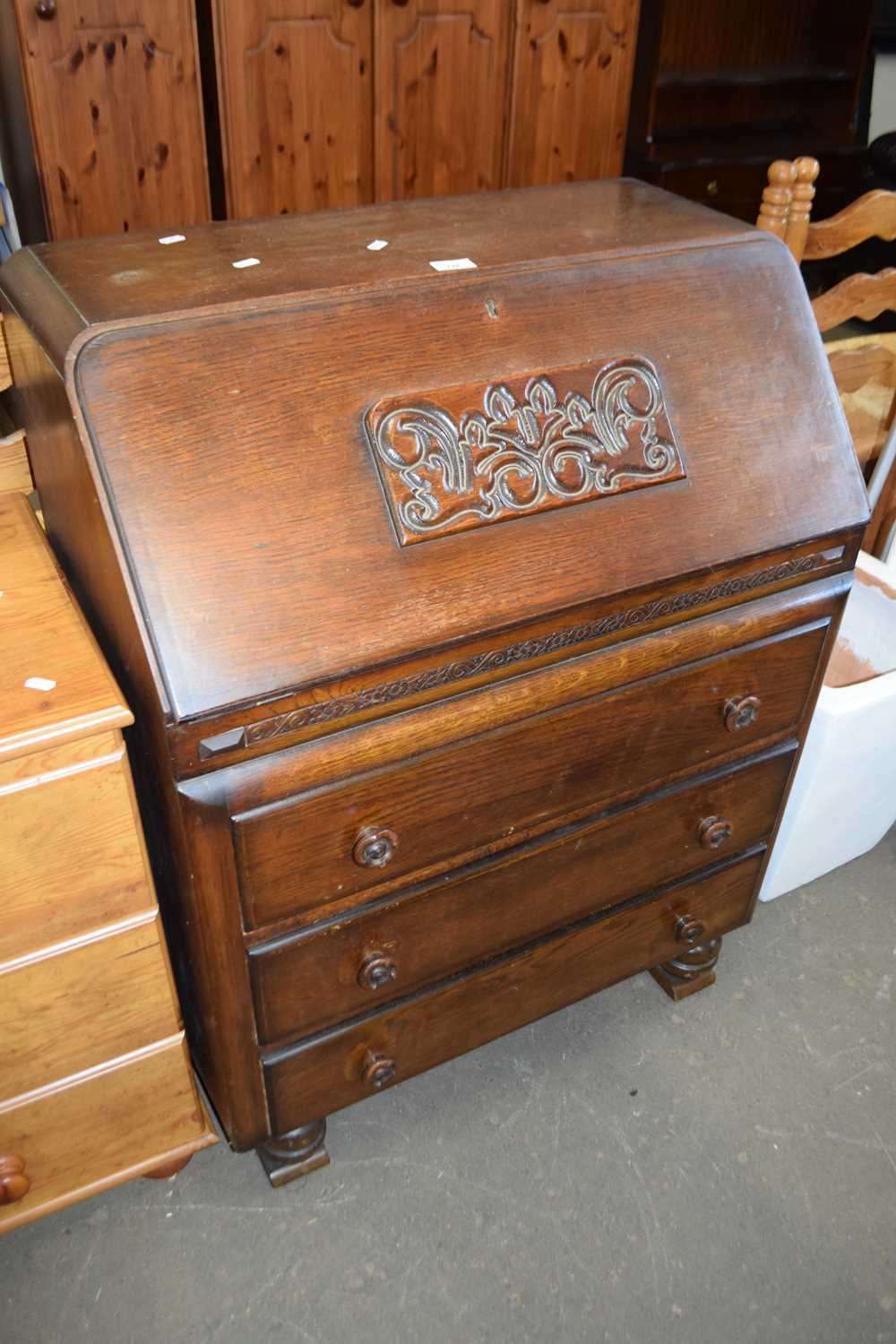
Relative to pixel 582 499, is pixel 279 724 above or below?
below

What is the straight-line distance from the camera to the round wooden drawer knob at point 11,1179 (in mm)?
1270

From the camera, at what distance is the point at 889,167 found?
3.90 metres

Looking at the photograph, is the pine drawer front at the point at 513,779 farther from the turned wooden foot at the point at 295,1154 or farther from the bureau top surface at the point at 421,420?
the turned wooden foot at the point at 295,1154

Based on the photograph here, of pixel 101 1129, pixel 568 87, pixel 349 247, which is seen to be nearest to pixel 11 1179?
pixel 101 1129

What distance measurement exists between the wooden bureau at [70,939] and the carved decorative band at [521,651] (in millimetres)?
166

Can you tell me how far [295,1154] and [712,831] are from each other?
758 mm

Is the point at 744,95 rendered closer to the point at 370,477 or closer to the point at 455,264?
the point at 455,264

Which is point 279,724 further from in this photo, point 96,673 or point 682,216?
point 682,216

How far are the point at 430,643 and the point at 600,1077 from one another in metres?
0.95

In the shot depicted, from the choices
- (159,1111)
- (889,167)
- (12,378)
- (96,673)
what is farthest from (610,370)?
(889,167)

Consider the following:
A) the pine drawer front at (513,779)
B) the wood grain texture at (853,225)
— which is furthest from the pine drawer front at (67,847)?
the wood grain texture at (853,225)

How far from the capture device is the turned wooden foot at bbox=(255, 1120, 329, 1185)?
148 cm

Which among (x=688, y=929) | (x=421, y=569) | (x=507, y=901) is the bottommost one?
(x=688, y=929)

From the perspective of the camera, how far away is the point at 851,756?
1.79 meters
